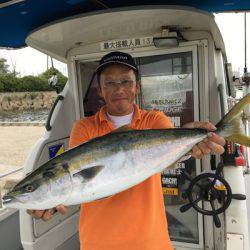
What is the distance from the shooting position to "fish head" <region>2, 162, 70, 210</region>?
187 cm

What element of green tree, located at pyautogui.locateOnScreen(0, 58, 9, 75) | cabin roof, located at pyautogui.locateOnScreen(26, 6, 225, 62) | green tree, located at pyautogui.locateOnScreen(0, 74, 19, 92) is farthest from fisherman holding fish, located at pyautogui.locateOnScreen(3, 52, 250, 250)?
green tree, located at pyautogui.locateOnScreen(0, 58, 9, 75)

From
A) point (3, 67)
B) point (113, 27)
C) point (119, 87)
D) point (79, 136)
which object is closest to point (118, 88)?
point (119, 87)

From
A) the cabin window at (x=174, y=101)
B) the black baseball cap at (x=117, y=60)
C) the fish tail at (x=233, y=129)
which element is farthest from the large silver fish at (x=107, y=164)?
the cabin window at (x=174, y=101)

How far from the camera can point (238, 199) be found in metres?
3.29

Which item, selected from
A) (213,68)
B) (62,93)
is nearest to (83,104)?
(62,93)

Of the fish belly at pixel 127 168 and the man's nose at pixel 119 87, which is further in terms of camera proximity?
the man's nose at pixel 119 87

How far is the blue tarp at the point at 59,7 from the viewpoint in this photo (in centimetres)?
312

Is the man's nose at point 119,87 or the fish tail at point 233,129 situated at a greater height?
the man's nose at point 119,87

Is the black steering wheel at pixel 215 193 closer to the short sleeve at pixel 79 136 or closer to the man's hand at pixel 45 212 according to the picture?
the short sleeve at pixel 79 136

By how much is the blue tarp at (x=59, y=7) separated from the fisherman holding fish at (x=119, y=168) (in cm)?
99

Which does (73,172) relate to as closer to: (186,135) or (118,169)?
(118,169)

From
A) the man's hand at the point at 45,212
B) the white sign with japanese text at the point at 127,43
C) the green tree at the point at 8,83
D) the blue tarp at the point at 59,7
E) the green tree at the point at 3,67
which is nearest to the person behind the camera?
the man's hand at the point at 45,212

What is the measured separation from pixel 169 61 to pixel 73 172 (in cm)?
280

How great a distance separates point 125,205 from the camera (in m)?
2.39
